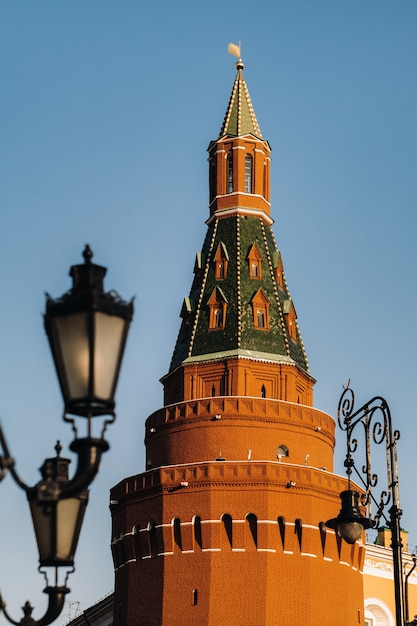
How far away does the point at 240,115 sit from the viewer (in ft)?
152

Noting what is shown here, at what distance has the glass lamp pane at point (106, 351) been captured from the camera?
6.63 meters

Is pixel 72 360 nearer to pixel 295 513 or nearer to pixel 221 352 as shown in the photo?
pixel 295 513

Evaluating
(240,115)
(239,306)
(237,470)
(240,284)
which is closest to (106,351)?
(237,470)

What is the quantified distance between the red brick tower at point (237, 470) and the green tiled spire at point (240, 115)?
39cm

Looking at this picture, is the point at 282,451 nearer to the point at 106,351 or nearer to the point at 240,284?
the point at 240,284

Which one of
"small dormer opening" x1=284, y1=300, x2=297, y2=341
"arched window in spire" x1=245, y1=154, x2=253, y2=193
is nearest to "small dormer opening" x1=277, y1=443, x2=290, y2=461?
"small dormer opening" x1=284, y1=300, x2=297, y2=341

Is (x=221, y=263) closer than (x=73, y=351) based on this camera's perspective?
No

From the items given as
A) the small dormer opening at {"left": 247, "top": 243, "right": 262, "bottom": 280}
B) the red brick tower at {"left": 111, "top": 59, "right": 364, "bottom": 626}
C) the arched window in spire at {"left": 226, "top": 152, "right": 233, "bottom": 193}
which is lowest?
the red brick tower at {"left": 111, "top": 59, "right": 364, "bottom": 626}

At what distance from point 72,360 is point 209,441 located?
33493mm

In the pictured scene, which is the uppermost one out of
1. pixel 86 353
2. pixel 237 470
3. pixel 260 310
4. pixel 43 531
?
pixel 260 310

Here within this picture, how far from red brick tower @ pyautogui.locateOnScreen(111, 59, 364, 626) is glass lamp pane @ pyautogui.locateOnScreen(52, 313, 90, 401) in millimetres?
31035

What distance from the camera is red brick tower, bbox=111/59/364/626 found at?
37.3 m

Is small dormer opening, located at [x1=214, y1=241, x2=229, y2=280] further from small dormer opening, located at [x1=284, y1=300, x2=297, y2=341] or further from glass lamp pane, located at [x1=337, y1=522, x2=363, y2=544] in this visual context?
glass lamp pane, located at [x1=337, y1=522, x2=363, y2=544]

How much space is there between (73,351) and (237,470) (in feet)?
105
